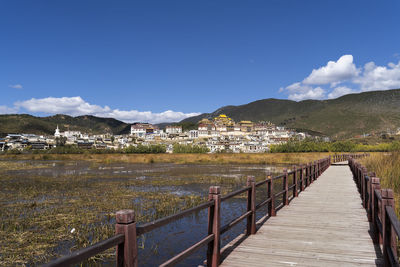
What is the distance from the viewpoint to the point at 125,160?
51625mm

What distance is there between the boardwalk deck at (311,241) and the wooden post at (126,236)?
2.54 meters

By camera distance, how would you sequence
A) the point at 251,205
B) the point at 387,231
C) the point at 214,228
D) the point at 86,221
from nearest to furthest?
the point at 387,231 < the point at 214,228 < the point at 251,205 < the point at 86,221

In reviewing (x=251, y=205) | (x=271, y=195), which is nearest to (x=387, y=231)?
(x=251, y=205)

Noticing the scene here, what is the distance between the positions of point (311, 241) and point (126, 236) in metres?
4.77

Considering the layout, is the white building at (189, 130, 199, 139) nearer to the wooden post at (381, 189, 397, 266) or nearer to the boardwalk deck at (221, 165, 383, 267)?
the boardwalk deck at (221, 165, 383, 267)

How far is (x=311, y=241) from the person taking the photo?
6586 millimetres

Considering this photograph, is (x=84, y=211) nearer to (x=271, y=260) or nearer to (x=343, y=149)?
(x=271, y=260)

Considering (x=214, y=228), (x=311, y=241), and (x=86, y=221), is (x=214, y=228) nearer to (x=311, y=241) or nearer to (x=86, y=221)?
(x=311, y=241)

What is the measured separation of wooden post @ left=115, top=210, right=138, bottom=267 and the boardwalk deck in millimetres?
2544

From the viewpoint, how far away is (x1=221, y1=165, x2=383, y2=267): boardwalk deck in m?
5.38

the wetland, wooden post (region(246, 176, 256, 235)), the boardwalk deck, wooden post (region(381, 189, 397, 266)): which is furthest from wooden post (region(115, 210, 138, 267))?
the wetland

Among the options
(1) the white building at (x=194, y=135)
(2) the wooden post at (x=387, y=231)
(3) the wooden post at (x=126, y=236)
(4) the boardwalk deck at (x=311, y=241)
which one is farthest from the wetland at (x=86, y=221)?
(1) the white building at (x=194, y=135)

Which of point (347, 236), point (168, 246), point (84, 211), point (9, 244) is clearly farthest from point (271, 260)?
point (84, 211)

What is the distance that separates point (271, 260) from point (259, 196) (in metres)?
10.6
